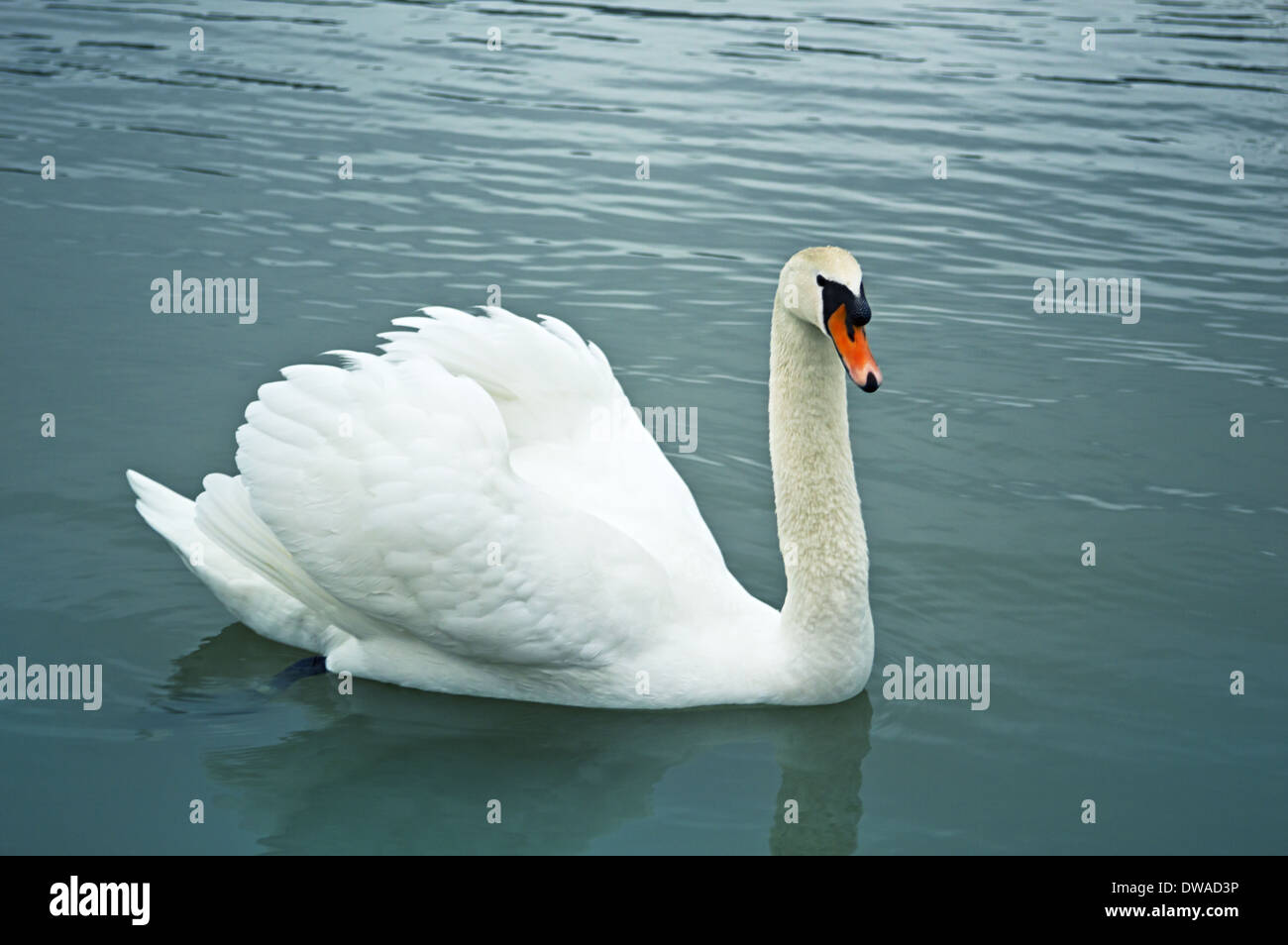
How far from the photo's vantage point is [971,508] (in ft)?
27.5

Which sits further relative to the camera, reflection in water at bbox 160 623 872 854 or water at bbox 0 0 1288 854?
water at bbox 0 0 1288 854

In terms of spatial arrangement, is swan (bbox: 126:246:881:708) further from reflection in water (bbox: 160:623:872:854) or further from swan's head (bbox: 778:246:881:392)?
reflection in water (bbox: 160:623:872:854)

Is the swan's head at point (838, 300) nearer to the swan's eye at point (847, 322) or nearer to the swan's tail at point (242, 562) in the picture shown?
the swan's eye at point (847, 322)

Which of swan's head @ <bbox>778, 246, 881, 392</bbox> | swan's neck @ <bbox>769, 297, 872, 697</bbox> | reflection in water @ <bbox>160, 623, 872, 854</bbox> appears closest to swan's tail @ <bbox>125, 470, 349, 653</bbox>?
reflection in water @ <bbox>160, 623, 872, 854</bbox>

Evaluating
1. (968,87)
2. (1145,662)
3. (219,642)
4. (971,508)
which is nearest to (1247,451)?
(971,508)

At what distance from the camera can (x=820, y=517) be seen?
21.1ft

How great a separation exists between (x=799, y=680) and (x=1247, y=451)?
405 centimetres

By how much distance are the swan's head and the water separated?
5.25 ft

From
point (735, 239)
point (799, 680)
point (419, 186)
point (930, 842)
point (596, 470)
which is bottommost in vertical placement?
point (930, 842)

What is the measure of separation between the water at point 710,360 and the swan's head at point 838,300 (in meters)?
1.60

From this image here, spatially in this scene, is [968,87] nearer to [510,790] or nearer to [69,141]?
[69,141]

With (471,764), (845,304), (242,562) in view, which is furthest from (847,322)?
(242,562)

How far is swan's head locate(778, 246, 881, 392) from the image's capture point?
5.71 meters

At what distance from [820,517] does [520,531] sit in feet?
4.30
